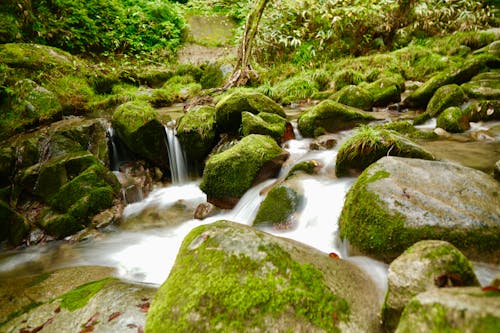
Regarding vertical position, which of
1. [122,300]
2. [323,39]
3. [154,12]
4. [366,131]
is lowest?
[122,300]

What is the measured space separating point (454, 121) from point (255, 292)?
17.5 feet

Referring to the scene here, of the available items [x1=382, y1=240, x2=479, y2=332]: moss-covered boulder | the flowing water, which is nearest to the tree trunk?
the flowing water

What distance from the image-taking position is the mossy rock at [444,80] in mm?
6609

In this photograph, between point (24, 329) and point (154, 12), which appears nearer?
→ point (24, 329)

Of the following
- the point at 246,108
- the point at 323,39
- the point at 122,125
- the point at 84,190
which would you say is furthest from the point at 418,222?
the point at 323,39

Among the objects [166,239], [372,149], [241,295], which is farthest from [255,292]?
[166,239]

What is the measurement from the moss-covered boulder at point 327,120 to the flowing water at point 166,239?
511 millimetres

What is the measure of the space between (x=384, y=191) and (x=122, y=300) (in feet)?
7.89

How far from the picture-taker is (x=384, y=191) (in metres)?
2.57

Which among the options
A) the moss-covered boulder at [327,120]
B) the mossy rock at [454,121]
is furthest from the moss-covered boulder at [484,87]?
the moss-covered boulder at [327,120]

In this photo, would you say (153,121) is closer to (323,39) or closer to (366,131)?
(366,131)

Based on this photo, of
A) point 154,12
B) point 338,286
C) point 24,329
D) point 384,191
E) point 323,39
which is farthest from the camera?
point 154,12

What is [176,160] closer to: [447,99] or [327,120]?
[327,120]

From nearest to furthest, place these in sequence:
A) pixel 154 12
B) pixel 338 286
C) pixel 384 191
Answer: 1. pixel 338 286
2. pixel 384 191
3. pixel 154 12
